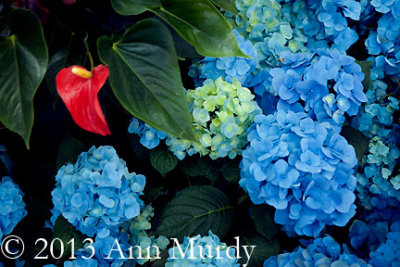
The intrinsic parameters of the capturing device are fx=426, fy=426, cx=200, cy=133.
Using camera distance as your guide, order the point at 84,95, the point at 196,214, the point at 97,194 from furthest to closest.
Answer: the point at 196,214 → the point at 97,194 → the point at 84,95

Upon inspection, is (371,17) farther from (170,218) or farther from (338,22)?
(170,218)

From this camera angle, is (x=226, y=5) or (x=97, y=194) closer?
(x=97, y=194)

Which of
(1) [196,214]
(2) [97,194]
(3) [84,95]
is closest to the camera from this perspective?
(3) [84,95]

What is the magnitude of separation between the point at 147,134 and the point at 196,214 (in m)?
0.22

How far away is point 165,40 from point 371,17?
0.61 m

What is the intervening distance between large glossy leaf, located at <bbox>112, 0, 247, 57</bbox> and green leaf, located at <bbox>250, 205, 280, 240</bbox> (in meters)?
0.36

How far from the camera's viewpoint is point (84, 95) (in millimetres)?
772

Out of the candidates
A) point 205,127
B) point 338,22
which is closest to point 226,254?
point 205,127

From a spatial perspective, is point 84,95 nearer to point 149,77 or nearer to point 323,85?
point 149,77

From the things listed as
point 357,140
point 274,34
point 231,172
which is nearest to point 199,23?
point 274,34

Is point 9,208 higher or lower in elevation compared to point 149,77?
lower

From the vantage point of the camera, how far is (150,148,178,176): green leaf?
1019 mm

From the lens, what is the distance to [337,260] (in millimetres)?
921

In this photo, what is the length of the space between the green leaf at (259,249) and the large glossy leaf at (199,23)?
0.45 metres
